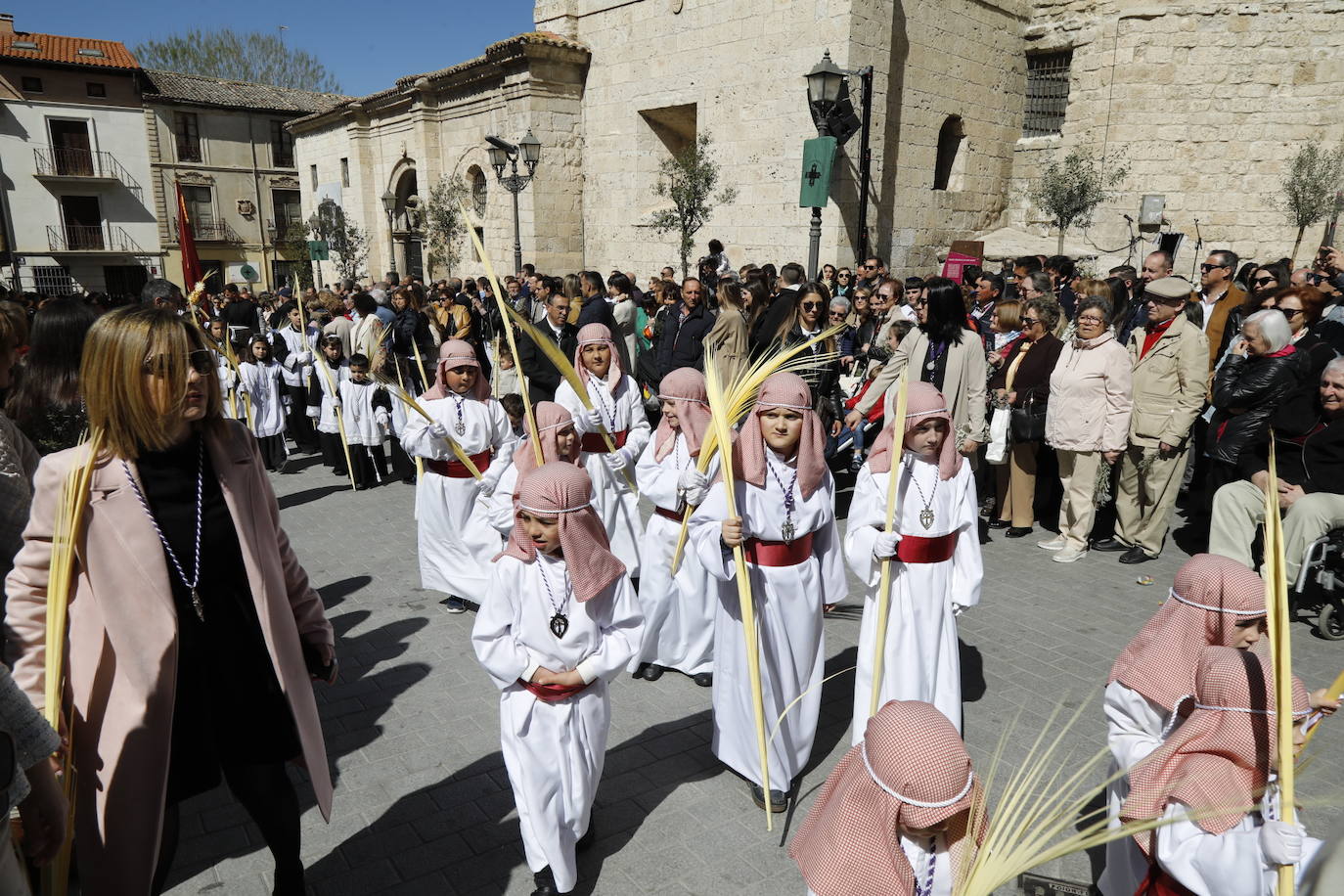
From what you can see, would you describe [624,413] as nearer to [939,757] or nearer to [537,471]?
[537,471]

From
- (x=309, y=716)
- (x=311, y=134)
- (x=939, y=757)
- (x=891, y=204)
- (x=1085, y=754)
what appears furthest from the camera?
(x=311, y=134)

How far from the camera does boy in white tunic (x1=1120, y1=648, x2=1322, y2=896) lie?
7.11 ft

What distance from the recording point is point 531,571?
2930 mm

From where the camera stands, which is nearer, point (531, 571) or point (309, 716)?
point (309, 716)

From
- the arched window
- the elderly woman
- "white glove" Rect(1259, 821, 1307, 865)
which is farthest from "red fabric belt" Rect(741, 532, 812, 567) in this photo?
the arched window

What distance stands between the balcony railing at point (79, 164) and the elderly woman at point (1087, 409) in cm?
4127

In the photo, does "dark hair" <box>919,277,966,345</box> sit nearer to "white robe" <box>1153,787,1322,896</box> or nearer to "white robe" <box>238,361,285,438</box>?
"white robe" <box>1153,787,1322,896</box>

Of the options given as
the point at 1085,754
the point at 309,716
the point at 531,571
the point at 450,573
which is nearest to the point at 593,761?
the point at 531,571

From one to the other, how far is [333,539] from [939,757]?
6.62m

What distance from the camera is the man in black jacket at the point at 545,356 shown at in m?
7.54

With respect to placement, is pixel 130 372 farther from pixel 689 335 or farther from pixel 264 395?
pixel 264 395

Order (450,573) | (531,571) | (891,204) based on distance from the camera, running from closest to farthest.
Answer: (531,571) < (450,573) < (891,204)

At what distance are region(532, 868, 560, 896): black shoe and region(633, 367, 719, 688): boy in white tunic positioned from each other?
1.77m

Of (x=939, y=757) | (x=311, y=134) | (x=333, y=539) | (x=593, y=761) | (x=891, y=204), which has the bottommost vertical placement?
(x=333, y=539)
